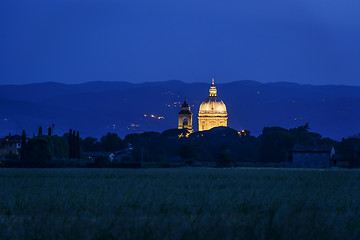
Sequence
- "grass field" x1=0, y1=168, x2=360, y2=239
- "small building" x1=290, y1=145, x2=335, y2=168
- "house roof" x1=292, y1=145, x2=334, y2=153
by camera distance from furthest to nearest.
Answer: "house roof" x1=292, y1=145, x2=334, y2=153 < "small building" x1=290, y1=145, x2=335, y2=168 < "grass field" x1=0, y1=168, x2=360, y2=239

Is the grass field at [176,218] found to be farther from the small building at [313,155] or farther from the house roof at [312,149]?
the house roof at [312,149]

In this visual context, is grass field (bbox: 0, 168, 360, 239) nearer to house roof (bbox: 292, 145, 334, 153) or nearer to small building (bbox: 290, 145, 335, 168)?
small building (bbox: 290, 145, 335, 168)

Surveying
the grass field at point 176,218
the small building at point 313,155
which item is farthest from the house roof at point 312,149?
the grass field at point 176,218

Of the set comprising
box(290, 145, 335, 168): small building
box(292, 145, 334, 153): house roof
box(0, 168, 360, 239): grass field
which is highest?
box(292, 145, 334, 153): house roof

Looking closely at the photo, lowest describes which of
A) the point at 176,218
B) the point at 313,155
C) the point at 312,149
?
the point at 176,218

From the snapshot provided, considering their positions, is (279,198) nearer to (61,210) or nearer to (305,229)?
(61,210)

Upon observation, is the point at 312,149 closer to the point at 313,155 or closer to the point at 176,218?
the point at 313,155

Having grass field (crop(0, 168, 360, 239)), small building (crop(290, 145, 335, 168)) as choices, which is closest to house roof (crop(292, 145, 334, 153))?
small building (crop(290, 145, 335, 168))

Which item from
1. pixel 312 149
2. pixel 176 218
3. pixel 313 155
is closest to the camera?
pixel 176 218

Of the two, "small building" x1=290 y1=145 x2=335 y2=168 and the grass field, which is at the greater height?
"small building" x1=290 y1=145 x2=335 y2=168

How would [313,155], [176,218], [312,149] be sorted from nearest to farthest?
[176,218] < [312,149] < [313,155]

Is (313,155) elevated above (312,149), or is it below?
below

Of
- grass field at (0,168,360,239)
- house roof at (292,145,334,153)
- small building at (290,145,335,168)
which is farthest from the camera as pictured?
house roof at (292,145,334,153)

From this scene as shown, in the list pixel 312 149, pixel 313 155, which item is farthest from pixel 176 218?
pixel 313 155
